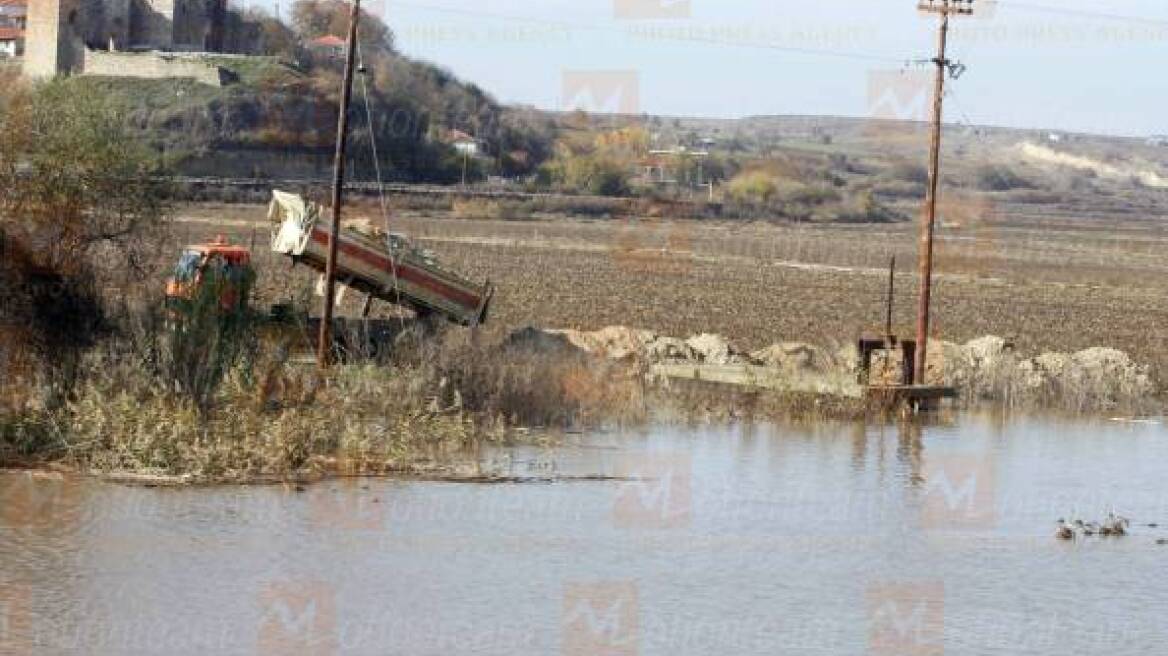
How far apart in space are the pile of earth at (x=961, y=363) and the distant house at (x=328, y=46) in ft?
282

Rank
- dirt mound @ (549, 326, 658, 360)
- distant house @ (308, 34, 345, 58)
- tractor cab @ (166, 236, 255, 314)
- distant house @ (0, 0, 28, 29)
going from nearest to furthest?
tractor cab @ (166, 236, 255, 314) < dirt mound @ (549, 326, 658, 360) < distant house @ (0, 0, 28, 29) < distant house @ (308, 34, 345, 58)

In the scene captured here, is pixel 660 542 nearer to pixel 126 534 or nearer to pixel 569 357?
pixel 126 534

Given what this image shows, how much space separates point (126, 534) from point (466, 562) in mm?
2902

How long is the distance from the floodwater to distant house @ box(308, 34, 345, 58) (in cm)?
9574

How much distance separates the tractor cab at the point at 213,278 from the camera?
75.4ft

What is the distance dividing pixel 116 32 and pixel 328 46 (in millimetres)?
18779

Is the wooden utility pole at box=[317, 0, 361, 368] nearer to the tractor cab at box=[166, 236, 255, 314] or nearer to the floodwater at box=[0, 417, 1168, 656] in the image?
the tractor cab at box=[166, 236, 255, 314]

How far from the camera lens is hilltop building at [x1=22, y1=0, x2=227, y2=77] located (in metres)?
98.2

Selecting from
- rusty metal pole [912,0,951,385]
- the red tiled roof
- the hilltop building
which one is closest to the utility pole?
rusty metal pole [912,0,951,385]

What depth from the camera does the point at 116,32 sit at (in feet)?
339

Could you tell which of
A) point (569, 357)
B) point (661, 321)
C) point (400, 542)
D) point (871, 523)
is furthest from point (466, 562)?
point (661, 321)
